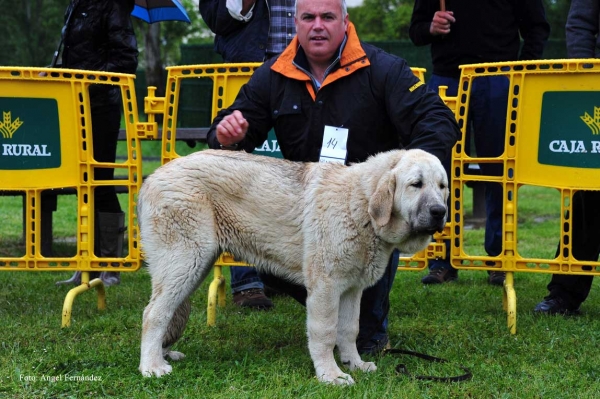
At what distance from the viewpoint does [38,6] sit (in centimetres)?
1908

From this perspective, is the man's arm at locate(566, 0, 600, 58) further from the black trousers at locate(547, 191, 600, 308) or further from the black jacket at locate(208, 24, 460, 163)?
the black jacket at locate(208, 24, 460, 163)

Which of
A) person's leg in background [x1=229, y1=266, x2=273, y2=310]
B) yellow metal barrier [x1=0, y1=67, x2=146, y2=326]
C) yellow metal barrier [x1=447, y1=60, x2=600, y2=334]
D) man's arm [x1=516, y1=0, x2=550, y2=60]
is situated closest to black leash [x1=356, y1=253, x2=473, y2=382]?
yellow metal barrier [x1=447, y1=60, x2=600, y2=334]

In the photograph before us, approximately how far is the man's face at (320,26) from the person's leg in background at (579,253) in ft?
Answer: 7.00

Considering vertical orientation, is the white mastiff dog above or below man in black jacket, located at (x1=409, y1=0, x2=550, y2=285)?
below

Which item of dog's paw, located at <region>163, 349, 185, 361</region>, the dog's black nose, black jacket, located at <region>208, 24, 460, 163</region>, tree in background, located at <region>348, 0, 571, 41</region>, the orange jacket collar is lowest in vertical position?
dog's paw, located at <region>163, 349, 185, 361</region>

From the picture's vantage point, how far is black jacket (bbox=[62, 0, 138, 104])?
673 cm

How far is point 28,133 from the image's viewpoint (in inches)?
216

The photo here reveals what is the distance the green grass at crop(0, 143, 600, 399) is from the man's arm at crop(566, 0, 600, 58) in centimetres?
187

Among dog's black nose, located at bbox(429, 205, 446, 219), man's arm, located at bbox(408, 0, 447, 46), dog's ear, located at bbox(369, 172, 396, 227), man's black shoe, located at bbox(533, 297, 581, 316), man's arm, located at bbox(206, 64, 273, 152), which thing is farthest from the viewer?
man's arm, located at bbox(408, 0, 447, 46)

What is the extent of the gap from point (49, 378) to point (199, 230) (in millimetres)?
1063

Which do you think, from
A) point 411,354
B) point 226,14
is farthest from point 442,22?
point 411,354

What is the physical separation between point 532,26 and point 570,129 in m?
2.01

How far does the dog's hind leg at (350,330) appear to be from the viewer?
448 cm

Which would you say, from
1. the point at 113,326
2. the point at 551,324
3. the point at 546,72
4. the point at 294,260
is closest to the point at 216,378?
the point at 294,260
